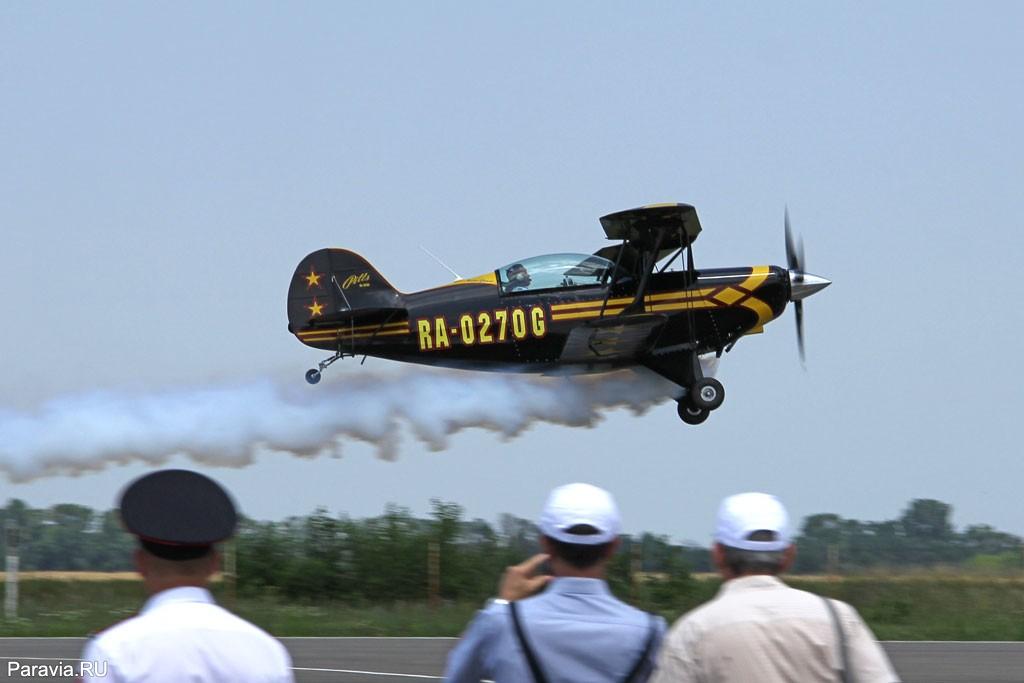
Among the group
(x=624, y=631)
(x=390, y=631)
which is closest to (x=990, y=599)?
(x=390, y=631)

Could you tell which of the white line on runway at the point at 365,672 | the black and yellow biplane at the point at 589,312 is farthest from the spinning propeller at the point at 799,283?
the white line on runway at the point at 365,672

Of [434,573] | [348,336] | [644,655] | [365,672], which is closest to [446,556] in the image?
[434,573]

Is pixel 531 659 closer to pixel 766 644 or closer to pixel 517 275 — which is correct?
pixel 766 644

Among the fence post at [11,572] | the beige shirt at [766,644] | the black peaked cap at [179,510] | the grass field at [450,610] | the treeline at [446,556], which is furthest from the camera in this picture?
the treeline at [446,556]

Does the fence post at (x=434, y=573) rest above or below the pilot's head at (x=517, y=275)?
below

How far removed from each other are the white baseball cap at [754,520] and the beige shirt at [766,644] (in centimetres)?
13

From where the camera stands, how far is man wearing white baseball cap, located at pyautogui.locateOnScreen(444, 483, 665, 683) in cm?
397

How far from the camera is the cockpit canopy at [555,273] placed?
Result: 77.4ft

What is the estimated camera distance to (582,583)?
404 cm

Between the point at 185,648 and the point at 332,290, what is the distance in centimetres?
2176

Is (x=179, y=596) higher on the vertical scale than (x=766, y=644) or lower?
higher

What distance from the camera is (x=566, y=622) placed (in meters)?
4.02

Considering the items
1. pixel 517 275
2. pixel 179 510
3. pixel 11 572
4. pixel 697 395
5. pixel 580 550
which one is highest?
pixel 517 275

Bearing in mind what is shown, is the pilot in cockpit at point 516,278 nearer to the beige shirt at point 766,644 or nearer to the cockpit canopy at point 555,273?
the cockpit canopy at point 555,273
